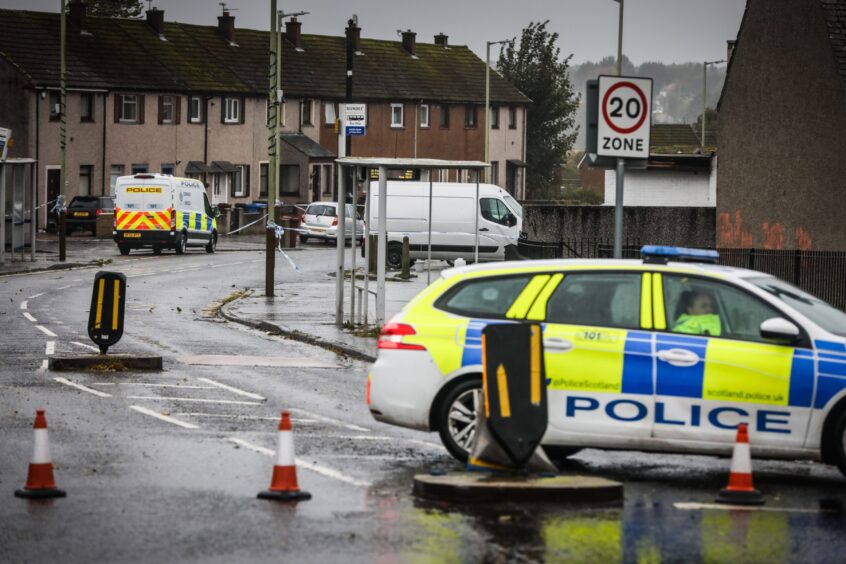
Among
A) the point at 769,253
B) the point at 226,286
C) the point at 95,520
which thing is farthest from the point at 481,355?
the point at 226,286

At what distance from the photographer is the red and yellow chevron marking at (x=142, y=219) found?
49.4 m

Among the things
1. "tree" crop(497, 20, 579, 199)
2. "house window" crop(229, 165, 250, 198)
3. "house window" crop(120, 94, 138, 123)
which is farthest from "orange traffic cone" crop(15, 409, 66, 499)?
"tree" crop(497, 20, 579, 199)

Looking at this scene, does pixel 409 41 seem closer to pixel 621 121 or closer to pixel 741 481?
pixel 621 121

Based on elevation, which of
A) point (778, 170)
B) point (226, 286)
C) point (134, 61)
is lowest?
point (226, 286)

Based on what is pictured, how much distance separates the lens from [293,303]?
3133 centimetres

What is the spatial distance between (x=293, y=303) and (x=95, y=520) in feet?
69.0

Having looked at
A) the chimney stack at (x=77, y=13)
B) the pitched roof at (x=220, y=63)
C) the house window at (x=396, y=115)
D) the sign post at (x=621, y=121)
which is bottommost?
the sign post at (x=621, y=121)

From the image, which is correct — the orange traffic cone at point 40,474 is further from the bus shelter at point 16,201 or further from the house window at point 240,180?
the house window at point 240,180

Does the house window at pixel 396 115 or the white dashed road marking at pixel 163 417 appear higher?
the house window at pixel 396 115

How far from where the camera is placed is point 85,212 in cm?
6281

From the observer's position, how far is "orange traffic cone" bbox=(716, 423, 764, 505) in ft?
36.8

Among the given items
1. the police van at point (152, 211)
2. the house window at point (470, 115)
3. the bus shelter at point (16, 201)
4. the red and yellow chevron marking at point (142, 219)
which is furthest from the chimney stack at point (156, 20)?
the bus shelter at point (16, 201)

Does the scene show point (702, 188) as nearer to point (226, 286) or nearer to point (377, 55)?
point (226, 286)

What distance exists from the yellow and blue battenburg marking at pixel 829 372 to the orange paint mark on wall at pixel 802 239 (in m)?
20.6
